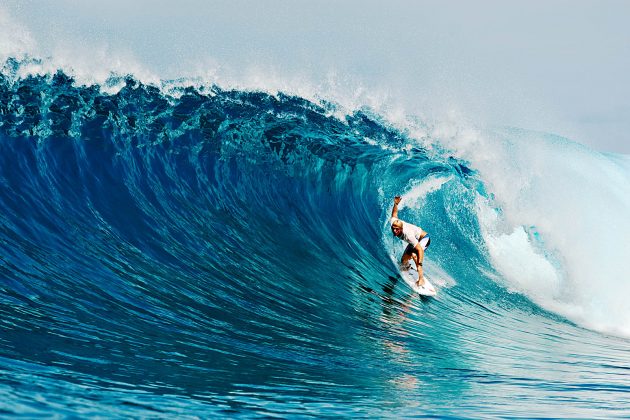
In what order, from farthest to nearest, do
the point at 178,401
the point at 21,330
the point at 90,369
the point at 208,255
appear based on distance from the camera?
the point at 208,255 < the point at 21,330 < the point at 90,369 < the point at 178,401

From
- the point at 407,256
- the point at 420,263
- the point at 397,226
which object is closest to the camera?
the point at 397,226

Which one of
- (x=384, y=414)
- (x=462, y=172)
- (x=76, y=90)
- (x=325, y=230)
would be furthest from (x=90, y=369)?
(x=462, y=172)

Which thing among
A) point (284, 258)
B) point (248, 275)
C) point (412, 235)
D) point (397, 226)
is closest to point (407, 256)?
point (412, 235)

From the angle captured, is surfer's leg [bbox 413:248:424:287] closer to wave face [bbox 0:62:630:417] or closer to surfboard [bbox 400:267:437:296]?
surfboard [bbox 400:267:437:296]

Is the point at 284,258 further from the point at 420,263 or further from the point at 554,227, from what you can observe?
the point at 554,227

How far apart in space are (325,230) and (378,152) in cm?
335

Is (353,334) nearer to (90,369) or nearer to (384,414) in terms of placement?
(384,414)

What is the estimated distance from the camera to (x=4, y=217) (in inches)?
261

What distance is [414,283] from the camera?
908 cm

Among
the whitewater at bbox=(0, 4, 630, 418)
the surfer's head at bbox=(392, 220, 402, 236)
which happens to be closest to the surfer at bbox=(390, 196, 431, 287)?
the surfer's head at bbox=(392, 220, 402, 236)

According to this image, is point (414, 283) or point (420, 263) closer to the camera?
point (420, 263)

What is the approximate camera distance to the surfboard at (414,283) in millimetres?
8719

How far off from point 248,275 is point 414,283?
9.20 feet

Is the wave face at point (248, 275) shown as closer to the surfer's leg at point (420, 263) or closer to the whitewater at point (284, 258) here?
the whitewater at point (284, 258)
